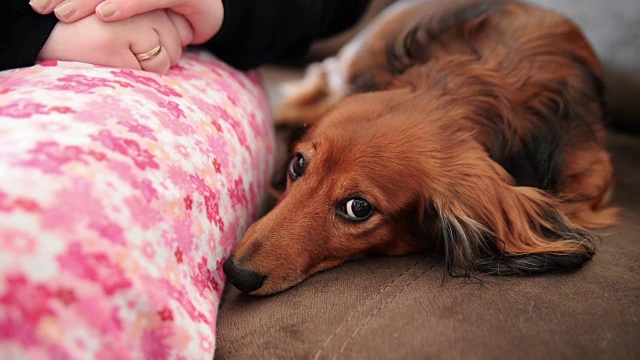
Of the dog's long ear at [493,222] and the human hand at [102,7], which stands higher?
the human hand at [102,7]

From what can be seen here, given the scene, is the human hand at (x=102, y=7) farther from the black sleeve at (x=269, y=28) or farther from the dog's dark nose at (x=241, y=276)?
the dog's dark nose at (x=241, y=276)

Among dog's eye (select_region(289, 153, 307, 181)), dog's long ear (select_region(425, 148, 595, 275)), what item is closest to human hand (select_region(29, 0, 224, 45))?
dog's eye (select_region(289, 153, 307, 181))

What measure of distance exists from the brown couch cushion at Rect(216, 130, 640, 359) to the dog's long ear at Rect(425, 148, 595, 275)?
0.07m

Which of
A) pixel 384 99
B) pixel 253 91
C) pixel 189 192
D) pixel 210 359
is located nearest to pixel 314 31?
pixel 253 91

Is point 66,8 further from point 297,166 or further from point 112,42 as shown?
point 297,166

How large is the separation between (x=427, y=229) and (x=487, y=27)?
2.43 ft

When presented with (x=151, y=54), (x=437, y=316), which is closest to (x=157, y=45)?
(x=151, y=54)

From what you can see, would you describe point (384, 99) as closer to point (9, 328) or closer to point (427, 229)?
point (427, 229)

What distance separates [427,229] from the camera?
1.40 meters

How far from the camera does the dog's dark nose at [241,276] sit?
46.8 inches

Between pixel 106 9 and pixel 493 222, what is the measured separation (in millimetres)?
933

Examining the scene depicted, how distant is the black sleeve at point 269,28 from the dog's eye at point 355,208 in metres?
0.54

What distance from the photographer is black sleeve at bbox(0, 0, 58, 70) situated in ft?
3.78

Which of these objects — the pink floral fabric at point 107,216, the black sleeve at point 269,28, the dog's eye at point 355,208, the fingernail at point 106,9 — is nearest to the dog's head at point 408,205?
the dog's eye at point 355,208
